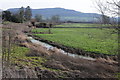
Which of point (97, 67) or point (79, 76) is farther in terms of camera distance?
point (97, 67)

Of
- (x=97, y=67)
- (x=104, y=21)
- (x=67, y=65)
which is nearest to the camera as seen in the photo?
(x=104, y=21)

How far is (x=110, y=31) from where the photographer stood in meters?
9.18

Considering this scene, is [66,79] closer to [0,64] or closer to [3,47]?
[0,64]

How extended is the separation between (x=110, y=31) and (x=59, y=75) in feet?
15.4

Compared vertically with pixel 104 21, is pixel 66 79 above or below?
below

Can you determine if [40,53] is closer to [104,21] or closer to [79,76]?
[79,76]

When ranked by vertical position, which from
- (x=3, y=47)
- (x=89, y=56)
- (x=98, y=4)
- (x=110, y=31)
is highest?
(x=98, y=4)

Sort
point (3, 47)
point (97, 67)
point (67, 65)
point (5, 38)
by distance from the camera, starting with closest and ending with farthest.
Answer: point (97, 67) < point (67, 65) < point (3, 47) < point (5, 38)

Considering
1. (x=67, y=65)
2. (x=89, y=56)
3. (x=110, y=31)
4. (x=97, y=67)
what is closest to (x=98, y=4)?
(x=110, y=31)

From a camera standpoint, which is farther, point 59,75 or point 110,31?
point 59,75

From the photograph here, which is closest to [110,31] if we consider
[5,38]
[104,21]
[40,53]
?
[104,21]

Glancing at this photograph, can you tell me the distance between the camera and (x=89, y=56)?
20.5m

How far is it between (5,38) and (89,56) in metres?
9.35

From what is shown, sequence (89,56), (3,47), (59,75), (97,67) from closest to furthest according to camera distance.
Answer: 1. (59,75)
2. (97,67)
3. (3,47)
4. (89,56)
